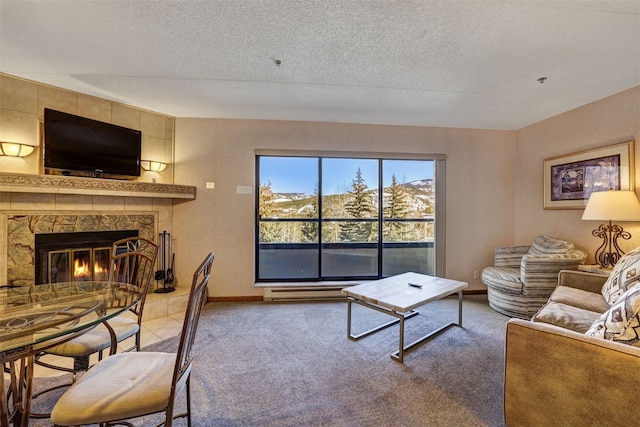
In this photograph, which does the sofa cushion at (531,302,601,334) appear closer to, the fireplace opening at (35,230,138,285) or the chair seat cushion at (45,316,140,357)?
the chair seat cushion at (45,316,140,357)

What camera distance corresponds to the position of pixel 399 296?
2.44m

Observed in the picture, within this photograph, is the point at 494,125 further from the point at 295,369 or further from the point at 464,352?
the point at 295,369

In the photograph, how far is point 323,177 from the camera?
3939 millimetres

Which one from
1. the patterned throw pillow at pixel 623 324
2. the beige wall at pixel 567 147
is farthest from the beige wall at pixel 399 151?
the patterned throw pillow at pixel 623 324

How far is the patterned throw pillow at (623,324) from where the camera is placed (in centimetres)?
121

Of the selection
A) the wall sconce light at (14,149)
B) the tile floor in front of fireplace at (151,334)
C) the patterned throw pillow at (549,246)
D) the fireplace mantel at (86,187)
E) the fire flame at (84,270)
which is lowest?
the tile floor in front of fireplace at (151,334)

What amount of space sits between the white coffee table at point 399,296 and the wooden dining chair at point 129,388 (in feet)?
5.08

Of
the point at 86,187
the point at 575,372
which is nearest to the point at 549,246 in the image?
the point at 575,372

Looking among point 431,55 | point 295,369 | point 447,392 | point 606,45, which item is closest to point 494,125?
point 606,45

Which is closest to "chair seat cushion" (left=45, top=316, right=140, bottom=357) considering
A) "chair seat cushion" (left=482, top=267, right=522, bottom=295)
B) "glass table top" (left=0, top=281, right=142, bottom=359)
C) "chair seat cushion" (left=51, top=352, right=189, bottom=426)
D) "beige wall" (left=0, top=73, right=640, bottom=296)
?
"glass table top" (left=0, top=281, right=142, bottom=359)

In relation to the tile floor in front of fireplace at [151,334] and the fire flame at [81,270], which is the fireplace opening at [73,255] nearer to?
the fire flame at [81,270]

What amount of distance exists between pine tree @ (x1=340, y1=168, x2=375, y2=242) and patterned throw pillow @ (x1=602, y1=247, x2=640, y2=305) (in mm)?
2483

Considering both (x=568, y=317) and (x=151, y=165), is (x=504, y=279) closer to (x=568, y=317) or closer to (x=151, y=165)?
(x=568, y=317)

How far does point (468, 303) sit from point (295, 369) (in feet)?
8.65
